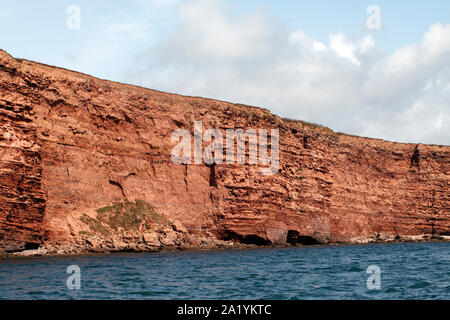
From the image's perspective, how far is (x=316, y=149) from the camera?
55406mm

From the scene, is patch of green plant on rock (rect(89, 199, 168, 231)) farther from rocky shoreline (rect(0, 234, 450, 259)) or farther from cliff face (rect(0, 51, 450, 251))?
rocky shoreline (rect(0, 234, 450, 259))

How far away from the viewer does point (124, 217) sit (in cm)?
3975

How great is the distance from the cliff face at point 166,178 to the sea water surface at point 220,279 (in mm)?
6542

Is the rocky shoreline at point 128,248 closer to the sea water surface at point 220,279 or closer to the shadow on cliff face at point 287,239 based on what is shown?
the shadow on cliff face at point 287,239

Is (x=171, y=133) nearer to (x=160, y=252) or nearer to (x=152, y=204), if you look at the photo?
(x=152, y=204)

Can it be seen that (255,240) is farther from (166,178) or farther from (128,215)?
(128,215)

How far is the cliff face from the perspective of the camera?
111 feet

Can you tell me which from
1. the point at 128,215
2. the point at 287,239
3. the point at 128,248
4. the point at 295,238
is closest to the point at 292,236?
the point at 295,238

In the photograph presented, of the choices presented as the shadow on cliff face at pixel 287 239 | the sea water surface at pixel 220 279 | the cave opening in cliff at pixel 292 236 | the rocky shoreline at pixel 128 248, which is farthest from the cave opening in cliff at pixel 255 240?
the sea water surface at pixel 220 279

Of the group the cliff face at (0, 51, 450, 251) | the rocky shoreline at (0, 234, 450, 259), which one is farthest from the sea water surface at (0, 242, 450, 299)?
the cliff face at (0, 51, 450, 251)

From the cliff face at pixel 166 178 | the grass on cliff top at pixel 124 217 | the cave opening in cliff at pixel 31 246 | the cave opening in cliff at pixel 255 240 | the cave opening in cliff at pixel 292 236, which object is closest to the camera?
the cave opening in cliff at pixel 31 246

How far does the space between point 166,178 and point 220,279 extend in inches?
885

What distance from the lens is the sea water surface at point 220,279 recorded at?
1803 cm

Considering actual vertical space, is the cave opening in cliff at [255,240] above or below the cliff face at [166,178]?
below
